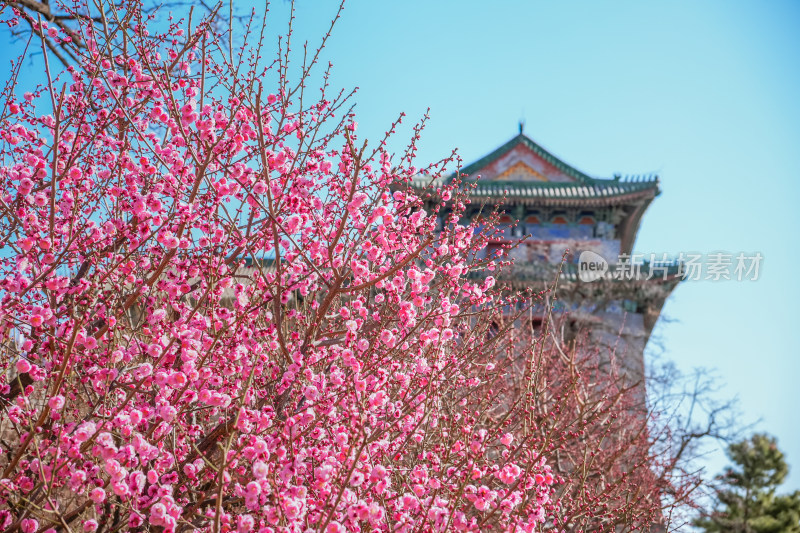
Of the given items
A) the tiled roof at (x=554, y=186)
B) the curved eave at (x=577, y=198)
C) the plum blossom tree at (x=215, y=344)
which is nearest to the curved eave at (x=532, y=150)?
the tiled roof at (x=554, y=186)

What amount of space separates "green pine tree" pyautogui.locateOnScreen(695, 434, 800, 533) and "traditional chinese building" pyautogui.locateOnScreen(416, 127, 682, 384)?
5890mm

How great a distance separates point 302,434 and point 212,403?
519 millimetres

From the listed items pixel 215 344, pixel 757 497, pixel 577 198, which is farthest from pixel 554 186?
pixel 215 344

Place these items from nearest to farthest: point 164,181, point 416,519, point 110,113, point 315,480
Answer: point 315,480, point 416,519, point 164,181, point 110,113

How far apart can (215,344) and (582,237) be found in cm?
1814

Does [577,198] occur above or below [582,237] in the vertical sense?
above

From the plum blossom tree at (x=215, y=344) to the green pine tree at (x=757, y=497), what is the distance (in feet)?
59.3

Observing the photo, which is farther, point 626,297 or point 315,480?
point 626,297

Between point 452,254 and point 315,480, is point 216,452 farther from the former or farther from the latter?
point 452,254

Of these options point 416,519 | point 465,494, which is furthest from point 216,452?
point 465,494

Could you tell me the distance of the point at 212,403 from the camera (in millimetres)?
3371

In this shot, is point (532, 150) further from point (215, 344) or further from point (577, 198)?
point (215, 344)

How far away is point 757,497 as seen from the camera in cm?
2047

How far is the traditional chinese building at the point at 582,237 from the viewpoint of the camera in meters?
17.9
